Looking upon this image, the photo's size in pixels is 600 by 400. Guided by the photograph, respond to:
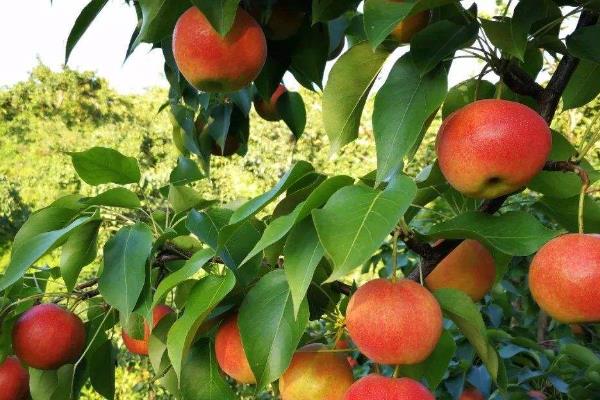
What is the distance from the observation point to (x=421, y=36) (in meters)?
0.69

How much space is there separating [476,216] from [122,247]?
1.28ft

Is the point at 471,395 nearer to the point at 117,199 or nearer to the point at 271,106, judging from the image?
the point at 271,106

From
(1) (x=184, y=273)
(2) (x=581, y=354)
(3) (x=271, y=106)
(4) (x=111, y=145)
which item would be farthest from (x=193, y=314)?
(4) (x=111, y=145)

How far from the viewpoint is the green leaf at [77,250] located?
872mm

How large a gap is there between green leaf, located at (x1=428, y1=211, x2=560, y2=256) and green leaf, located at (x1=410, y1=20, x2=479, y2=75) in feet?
0.49

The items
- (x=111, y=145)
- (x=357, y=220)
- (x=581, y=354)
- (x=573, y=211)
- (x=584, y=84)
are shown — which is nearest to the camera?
(x=357, y=220)

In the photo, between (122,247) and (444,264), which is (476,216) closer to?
(444,264)

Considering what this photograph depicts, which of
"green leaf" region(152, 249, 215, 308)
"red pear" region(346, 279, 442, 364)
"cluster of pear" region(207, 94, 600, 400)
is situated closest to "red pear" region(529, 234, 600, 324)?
"cluster of pear" region(207, 94, 600, 400)

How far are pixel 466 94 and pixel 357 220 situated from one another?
1.38 feet

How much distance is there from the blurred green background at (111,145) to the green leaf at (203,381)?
3.79 m

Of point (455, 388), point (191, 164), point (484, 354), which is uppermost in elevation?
point (191, 164)

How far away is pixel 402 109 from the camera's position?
0.67 meters

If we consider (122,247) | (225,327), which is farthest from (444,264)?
(122,247)

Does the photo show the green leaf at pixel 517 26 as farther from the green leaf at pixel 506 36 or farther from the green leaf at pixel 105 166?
the green leaf at pixel 105 166
